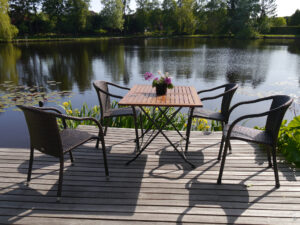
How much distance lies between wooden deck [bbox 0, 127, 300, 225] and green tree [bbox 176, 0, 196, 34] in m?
52.3

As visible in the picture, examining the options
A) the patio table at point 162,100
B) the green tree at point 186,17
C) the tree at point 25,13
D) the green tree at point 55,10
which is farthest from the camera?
the green tree at point 186,17

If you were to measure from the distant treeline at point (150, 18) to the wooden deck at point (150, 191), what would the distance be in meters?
43.0

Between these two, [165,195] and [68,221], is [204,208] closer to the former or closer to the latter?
[165,195]

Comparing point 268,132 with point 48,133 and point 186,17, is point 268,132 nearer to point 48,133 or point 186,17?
point 48,133

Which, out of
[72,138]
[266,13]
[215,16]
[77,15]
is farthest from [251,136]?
[266,13]

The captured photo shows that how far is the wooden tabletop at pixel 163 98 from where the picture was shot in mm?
2459

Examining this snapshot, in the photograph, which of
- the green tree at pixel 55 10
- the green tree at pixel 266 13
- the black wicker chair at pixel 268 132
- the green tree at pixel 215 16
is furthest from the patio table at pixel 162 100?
the green tree at pixel 215 16

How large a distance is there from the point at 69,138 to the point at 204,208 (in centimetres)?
145

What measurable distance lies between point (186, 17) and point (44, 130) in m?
54.0

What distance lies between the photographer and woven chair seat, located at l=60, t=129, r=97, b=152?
84.4 inches

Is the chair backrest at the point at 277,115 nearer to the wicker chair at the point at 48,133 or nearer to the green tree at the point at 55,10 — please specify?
the wicker chair at the point at 48,133

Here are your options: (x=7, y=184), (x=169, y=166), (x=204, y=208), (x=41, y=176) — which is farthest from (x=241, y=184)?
(x=7, y=184)

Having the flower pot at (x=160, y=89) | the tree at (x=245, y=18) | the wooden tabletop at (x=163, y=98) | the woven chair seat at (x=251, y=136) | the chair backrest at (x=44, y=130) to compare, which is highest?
the tree at (x=245, y=18)

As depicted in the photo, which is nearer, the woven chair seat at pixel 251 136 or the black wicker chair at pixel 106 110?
the woven chair seat at pixel 251 136
